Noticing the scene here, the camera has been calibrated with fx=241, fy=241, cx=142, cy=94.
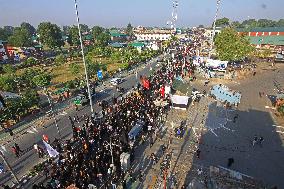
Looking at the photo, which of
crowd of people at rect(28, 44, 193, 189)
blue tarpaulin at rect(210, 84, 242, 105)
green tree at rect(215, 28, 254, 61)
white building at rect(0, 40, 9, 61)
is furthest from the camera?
white building at rect(0, 40, 9, 61)

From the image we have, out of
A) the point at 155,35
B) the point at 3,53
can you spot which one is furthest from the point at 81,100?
the point at 155,35

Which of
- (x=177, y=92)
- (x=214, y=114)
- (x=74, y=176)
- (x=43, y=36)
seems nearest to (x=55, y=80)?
(x=177, y=92)

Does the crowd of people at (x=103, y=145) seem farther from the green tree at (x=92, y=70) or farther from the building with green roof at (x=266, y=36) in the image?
the building with green roof at (x=266, y=36)

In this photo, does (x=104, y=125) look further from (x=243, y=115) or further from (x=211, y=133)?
(x=243, y=115)

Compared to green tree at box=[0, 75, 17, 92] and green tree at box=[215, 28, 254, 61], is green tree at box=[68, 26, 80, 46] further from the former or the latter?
green tree at box=[215, 28, 254, 61]

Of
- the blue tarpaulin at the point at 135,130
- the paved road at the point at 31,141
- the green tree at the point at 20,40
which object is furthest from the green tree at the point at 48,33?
the blue tarpaulin at the point at 135,130

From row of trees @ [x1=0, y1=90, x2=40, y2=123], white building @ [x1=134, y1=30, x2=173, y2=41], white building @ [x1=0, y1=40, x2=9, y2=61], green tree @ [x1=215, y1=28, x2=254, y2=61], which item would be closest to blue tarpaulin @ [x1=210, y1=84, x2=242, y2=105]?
green tree @ [x1=215, y1=28, x2=254, y2=61]
